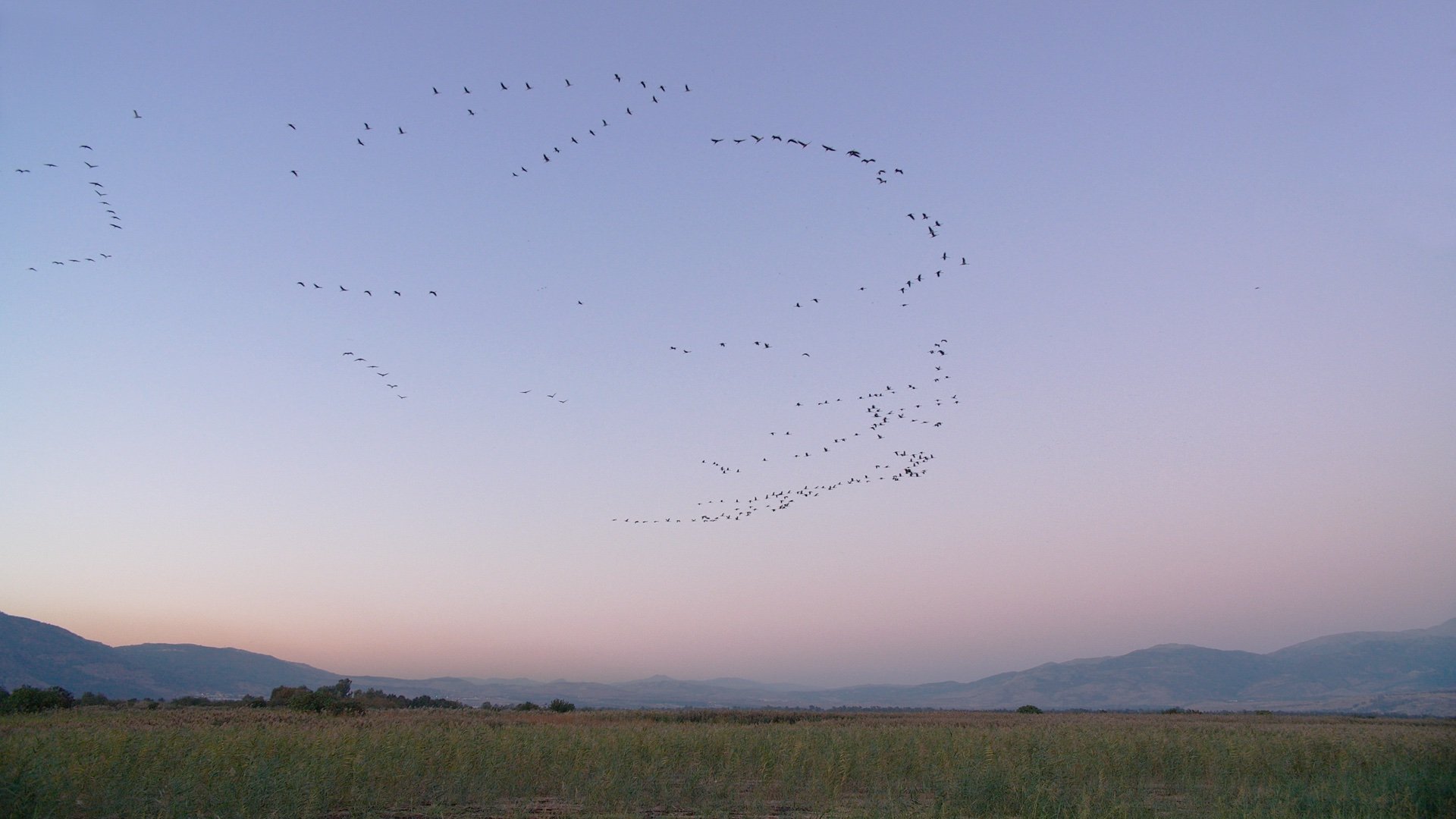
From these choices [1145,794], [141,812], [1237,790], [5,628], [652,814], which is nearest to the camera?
[141,812]

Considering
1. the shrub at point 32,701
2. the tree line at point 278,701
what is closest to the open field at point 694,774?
the shrub at point 32,701

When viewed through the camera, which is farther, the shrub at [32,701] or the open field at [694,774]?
the shrub at [32,701]

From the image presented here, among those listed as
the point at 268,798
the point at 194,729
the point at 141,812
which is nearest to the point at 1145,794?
the point at 268,798

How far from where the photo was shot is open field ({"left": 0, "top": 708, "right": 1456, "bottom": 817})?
49.3 feet

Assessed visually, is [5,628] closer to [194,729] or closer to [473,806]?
[194,729]

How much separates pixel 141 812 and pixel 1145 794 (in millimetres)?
18989

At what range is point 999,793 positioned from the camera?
16750mm

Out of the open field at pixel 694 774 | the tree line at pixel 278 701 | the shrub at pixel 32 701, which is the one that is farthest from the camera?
the tree line at pixel 278 701

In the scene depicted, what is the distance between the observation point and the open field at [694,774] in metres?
15.0

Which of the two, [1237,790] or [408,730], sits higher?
[408,730]

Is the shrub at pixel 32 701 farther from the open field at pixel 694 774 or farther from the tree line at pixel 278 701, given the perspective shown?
the open field at pixel 694 774

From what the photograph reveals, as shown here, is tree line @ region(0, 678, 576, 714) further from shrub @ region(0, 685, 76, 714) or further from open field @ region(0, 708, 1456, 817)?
open field @ region(0, 708, 1456, 817)

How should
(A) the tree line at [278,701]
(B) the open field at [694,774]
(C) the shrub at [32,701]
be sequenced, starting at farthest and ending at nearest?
1. (A) the tree line at [278,701]
2. (C) the shrub at [32,701]
3. (B) the open field at [694,774]

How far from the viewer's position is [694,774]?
1922cm
